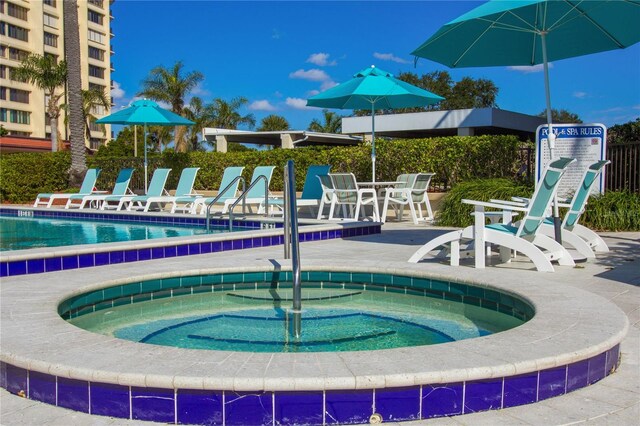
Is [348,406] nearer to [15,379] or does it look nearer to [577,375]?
[577,375]

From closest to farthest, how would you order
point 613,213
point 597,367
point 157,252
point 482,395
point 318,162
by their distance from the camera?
point 482,395
point 597,367
point 157,252
point 613,213
point 318,162

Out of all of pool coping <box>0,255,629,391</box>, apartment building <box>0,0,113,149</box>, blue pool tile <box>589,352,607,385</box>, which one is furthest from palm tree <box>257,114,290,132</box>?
blue pool tile <box>589,352,607,385</box>

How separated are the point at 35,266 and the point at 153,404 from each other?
13.2 feet

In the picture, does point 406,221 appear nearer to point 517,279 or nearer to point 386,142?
point 386,142

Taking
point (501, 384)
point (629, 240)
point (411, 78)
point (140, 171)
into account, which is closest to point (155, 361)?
point (501, 384)

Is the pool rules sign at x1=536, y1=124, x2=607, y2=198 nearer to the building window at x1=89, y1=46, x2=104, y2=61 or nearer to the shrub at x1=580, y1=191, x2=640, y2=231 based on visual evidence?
the shrub at x1=580, y1=191, x2=640, y2=231

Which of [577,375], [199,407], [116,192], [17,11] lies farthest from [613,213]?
[17,11]

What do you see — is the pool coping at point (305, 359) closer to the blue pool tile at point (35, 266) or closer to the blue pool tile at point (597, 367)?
the blue pool tile at point (597, 367)

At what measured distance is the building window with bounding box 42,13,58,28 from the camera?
60531mm

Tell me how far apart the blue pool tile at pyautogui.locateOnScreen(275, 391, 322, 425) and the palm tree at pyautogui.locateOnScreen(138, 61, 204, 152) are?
38.4 metres

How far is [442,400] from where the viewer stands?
259 cm

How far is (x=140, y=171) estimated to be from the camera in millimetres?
21188

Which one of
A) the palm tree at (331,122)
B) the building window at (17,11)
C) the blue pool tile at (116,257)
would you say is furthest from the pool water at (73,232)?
the building window at (17,11)

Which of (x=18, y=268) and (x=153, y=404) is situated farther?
(x=18, y=268)
